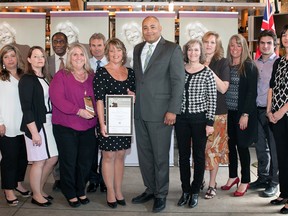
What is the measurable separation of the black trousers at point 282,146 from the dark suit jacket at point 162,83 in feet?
3.15

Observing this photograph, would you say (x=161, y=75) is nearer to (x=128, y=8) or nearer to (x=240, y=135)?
(x=240, y=135)

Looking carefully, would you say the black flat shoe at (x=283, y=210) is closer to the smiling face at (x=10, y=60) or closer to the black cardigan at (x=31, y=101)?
the black cardigan at (x=31, y=101)

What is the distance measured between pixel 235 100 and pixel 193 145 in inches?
27.0

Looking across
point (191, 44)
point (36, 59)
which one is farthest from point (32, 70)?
point (191, 44)

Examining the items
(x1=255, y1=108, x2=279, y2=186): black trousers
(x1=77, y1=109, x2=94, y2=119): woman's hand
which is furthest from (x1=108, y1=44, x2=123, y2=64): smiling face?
(x1=255, y1=108, x2=279, y2=186): black trousers

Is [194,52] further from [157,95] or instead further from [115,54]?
[115,54]

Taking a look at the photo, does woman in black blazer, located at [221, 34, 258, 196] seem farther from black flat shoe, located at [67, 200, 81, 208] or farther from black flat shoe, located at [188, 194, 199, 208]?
black flat shoe, located at [67, 200, 81, 208]

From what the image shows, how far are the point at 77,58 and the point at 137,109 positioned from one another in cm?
72

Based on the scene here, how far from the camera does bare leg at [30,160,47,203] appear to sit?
3.54m

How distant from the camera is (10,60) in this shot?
11.8 ft

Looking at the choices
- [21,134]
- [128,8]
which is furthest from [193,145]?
[128,8]

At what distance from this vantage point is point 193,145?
3.55 meters

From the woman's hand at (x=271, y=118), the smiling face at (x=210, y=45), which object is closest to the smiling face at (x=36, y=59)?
the smiling face at (x=210, y=45)

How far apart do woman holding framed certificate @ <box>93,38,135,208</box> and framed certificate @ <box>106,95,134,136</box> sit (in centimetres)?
4
